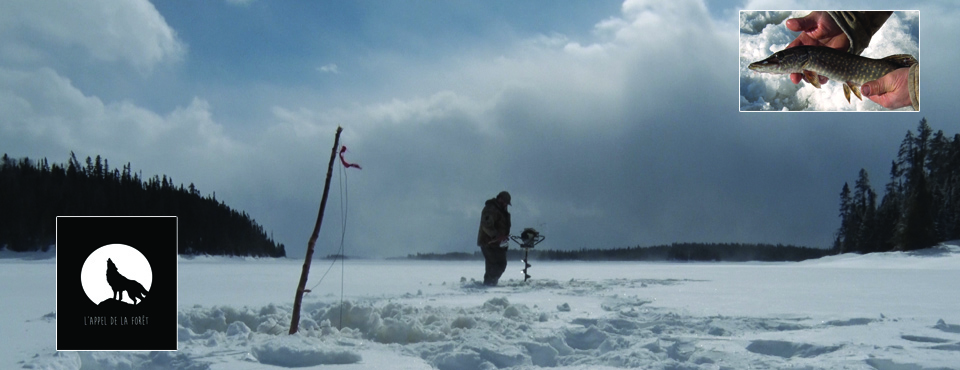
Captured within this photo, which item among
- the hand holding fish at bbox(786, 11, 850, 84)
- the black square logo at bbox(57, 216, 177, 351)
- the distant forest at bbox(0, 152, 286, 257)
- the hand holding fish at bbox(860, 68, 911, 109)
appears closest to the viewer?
the black square logo at bbox(57, 216, 177, 351)

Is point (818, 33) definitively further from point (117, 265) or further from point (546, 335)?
point (117, 265)

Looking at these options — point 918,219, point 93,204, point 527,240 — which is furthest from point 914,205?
point 93,204

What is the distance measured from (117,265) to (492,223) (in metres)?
7.73

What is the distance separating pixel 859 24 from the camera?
Answer: 25.2 feet

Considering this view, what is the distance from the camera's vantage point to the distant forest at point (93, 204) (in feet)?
157

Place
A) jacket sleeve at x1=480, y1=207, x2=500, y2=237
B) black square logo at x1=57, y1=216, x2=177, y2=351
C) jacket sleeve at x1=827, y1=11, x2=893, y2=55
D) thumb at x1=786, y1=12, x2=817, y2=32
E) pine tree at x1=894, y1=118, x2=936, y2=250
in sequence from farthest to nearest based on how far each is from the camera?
pine tree at x1=894, y1=118, x2=936, y2=250 → jacket sleeve at x1=480, y1=207, x2=500, y2=237 → thumb at x1=786, y1=12, x2=817, y2=32 → jacket sleeve at x1=827, y1=11, x2=893, y2=55 → black square logo at x1=57, y1=216, x2=177, y2=351

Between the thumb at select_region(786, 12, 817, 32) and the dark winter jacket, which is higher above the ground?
the thumb at select_region(786, 12, 817, 32)

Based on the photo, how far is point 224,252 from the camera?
56094 mm

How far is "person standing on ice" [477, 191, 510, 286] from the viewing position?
1236cm

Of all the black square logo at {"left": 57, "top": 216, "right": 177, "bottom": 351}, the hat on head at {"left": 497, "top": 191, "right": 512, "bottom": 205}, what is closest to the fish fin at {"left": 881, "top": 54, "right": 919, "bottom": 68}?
the hat on head at {"left": 497, "top": 191, "right": 512, "bottom": 205}

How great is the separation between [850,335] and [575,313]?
286 cm

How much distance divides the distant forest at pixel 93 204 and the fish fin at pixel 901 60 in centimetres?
4795

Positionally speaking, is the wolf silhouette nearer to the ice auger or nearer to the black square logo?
the black square logo

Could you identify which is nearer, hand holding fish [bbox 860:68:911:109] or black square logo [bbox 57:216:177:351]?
black square logo [bbox 57:216:177:351]
